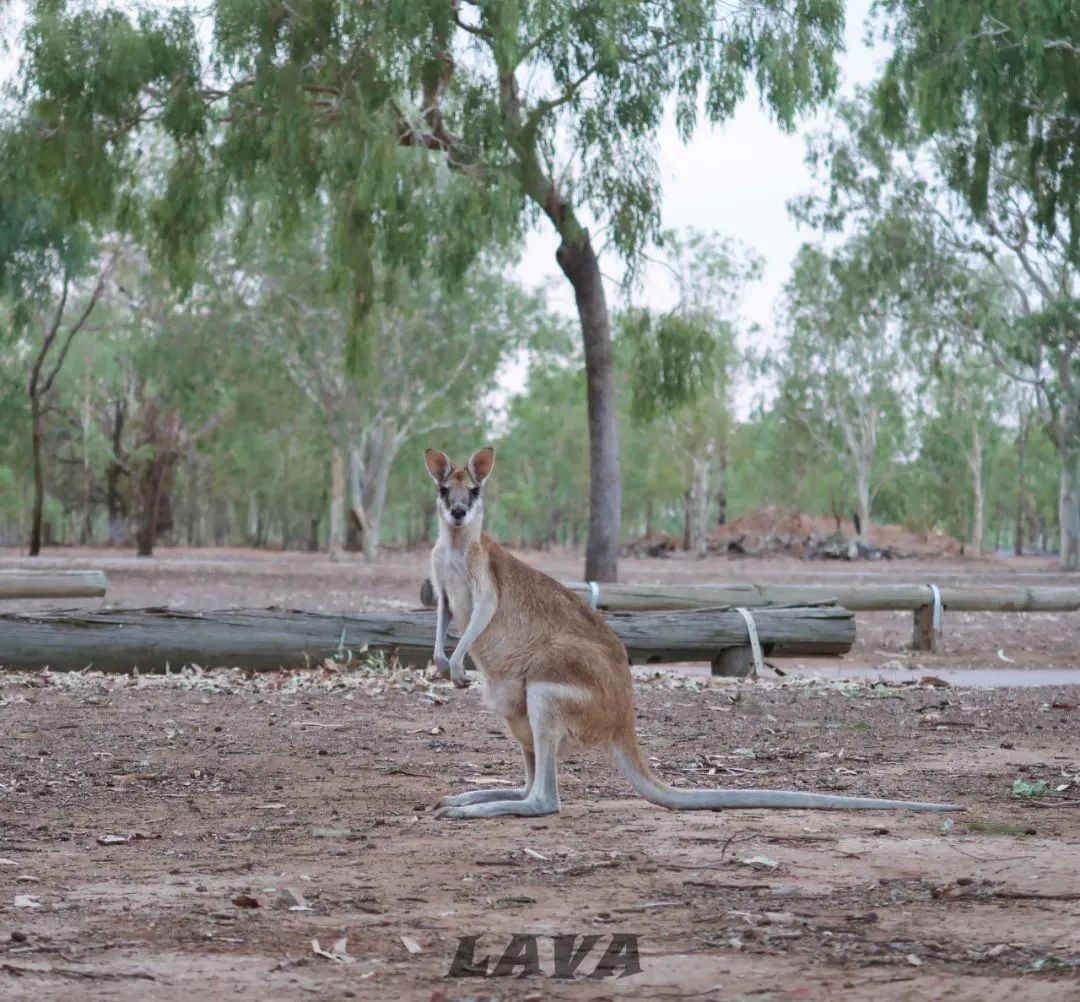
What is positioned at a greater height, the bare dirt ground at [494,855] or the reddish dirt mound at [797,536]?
the reddish dirt mound at [797,536]

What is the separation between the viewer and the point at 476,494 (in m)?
5.71

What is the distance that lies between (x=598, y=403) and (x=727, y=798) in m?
12.0

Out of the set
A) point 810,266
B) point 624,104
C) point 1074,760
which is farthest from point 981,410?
point 1074,760

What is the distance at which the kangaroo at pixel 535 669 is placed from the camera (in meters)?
5.13

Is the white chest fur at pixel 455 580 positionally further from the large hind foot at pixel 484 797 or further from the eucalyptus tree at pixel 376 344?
the eucalyptus tree at pixel 376 344

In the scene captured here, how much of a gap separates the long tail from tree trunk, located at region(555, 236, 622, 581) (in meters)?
11.6

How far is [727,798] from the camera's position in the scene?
5121 mm

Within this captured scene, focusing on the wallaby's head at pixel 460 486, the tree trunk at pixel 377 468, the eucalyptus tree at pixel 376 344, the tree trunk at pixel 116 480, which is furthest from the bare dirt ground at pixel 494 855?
the tree trunk at pixel 116 480

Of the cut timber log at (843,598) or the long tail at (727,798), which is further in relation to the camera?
the cut timber log at (843,598)

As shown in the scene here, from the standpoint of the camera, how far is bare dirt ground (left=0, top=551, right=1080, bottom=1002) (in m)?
3.27

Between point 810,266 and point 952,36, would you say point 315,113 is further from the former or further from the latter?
point 810,266

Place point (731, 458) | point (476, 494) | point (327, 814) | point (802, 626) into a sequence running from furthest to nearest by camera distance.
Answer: point (731, 458) → point (802, 626) → point (476, 494) → point (327, 814)

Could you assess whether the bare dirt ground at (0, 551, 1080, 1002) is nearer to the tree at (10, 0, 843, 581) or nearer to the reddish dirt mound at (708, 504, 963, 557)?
the tree at (10, 0, 843, 581)

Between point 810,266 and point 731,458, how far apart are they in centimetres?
1312
